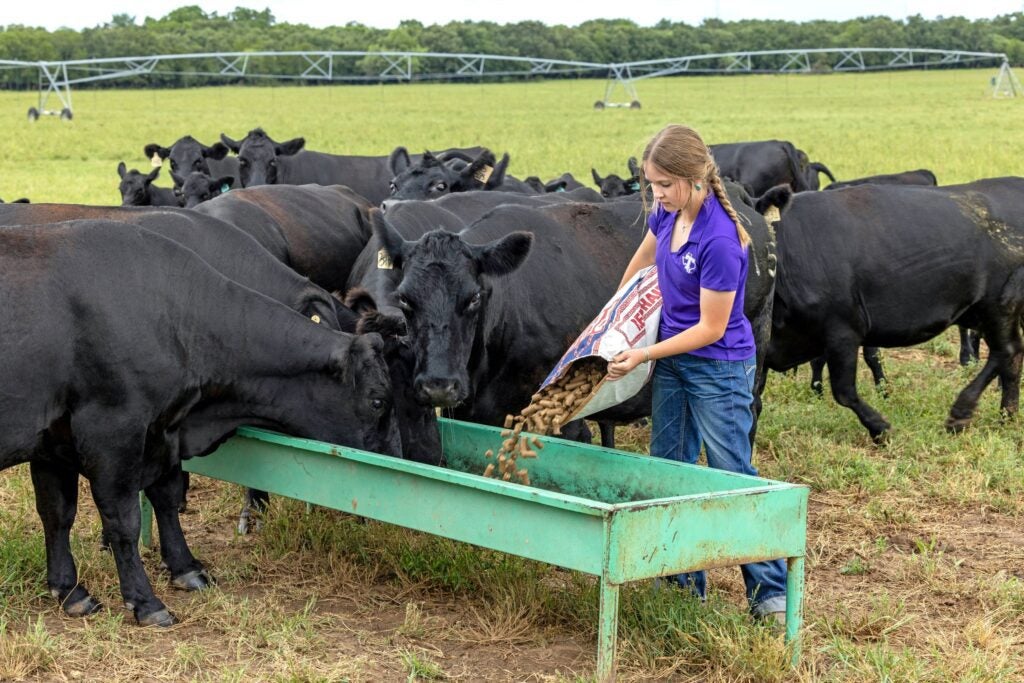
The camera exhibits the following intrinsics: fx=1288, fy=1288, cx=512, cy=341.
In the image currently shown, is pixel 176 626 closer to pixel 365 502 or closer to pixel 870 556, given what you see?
pixel 365 502

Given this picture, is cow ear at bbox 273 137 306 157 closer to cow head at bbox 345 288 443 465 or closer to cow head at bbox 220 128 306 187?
cow head at bbox 220 128 306 187

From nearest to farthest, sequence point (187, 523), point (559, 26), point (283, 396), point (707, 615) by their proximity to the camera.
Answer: point (707, 615)
point (283, 396)
point (187, 523)
point (559, 26)

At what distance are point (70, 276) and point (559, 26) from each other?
11021 cm

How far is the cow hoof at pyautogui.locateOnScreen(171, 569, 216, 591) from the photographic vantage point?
5742 mm

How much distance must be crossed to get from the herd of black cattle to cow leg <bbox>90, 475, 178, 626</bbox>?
1 centimetres

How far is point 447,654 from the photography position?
4.93 meters

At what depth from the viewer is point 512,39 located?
106688 mm

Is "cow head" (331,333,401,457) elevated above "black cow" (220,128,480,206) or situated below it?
above

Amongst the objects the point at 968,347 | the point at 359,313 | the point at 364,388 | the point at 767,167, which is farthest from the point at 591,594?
the point at 767,167

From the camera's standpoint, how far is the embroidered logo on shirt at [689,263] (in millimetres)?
4965

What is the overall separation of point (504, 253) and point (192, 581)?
6.71 feet

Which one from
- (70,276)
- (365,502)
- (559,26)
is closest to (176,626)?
(365,502)


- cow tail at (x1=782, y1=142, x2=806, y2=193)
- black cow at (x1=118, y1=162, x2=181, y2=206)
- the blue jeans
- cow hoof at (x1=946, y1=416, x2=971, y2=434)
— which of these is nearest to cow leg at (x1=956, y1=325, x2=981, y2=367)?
cow hoof at (x1=946, y1=416, x2=971, y2=434)

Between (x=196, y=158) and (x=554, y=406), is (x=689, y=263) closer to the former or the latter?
(x=554, y=406)
